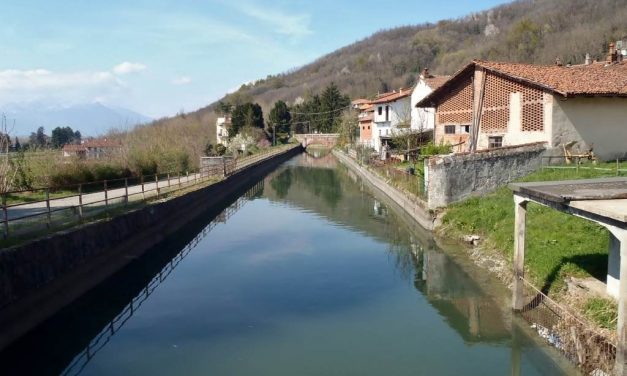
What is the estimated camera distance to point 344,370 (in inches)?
349

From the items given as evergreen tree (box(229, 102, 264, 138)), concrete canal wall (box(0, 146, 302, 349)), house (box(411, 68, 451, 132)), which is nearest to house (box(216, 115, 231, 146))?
evergreen tree (box(229, 102, 264, 138))

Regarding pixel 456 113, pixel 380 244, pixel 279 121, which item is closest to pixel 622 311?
pixel 380 244

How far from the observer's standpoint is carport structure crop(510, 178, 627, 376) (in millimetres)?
7090

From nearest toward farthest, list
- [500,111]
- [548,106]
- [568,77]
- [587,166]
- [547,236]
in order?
[547,236] < [587,166] < [548,106] < [568,77] < [500,111]

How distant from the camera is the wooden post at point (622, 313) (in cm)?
700

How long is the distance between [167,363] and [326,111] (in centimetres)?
9095

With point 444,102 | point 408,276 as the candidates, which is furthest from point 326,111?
point 408,276

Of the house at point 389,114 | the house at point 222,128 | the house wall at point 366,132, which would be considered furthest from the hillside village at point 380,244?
the house at point 222,128

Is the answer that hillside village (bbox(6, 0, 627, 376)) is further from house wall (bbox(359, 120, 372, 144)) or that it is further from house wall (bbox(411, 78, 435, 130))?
house wall (bbox(359, 120, 372, 144))

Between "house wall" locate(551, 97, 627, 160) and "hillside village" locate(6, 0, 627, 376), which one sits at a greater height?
"house wall" locate(551, 97, 627, 160)

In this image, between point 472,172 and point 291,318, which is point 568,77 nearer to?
point 472,172

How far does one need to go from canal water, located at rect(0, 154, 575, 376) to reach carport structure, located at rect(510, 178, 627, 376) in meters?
1.47

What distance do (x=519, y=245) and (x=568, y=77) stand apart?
47.1ft

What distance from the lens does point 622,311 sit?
707cm
